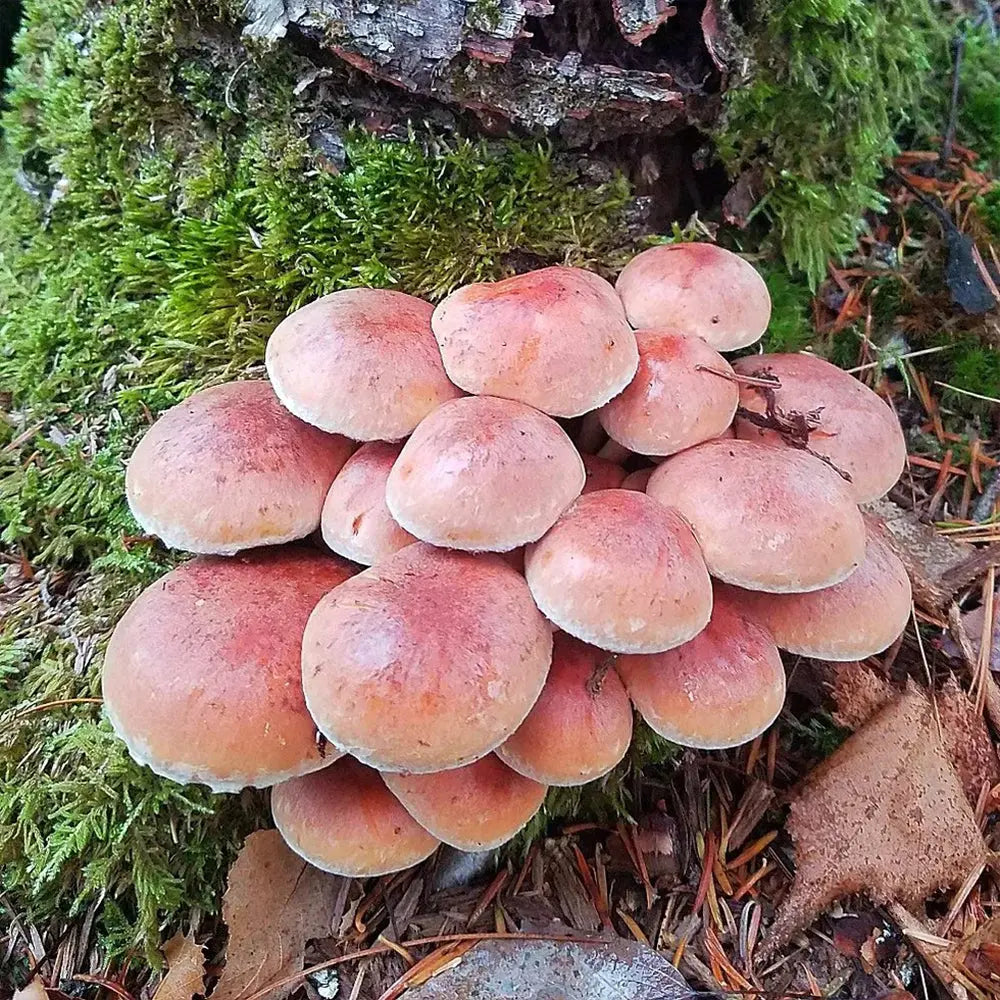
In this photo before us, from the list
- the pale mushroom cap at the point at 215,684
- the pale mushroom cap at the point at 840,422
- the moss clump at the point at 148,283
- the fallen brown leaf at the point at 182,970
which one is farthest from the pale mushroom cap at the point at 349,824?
the pale mushroom cap at the point at 840,422

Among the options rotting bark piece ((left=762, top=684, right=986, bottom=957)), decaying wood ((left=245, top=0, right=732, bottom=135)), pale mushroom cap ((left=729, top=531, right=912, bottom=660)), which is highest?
decaying wood ((left=245, top=0, right=732, bottom=135))

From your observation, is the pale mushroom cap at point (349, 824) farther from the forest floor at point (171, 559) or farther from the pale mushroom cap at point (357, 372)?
the pale mushroom cap at point (357, 372)

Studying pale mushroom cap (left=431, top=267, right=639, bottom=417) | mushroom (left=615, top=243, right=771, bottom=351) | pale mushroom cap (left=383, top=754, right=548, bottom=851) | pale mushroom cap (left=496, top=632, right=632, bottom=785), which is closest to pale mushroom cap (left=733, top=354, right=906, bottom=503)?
mushroom (left=615, top=243, right=771, bottom=351)

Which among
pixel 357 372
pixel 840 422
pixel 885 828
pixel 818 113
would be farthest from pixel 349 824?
pixel 818 113

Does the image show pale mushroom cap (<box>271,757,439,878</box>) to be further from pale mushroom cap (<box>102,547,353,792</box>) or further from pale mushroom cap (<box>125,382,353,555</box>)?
pale mushroom cap (<box>125,382,353,555</box>)

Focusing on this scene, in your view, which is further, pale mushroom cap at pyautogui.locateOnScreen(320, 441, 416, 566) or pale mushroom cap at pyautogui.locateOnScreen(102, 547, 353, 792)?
pale mushroom cap at pyautogui.locateOnScreen(320, 441, 416, 566)

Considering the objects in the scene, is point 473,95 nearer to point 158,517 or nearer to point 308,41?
point 308,41
